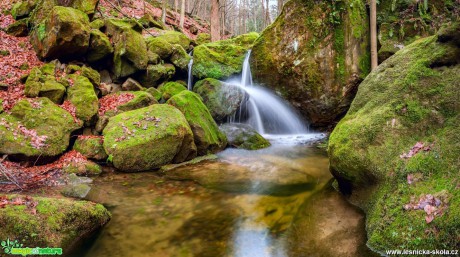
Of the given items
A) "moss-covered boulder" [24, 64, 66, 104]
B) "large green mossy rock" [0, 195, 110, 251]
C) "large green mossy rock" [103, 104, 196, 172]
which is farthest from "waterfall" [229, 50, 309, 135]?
"large green mossy rock" [0, 195, 110, 251]

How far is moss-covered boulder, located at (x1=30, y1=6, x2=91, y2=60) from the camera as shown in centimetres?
948

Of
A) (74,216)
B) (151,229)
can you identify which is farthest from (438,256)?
(74,216)

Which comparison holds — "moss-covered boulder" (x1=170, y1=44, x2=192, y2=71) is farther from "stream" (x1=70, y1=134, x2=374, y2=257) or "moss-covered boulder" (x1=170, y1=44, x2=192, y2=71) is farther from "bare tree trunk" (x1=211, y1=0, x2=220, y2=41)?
"stream" (x1=70, y1=134, x2=374, y2=257)

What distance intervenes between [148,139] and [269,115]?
6.76 meters

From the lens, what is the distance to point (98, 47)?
10641 millimetres

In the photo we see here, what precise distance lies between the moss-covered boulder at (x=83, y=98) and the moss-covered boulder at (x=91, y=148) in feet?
2.94

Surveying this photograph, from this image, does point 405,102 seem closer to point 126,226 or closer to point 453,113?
point 453,113

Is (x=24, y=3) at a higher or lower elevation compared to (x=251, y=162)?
higher

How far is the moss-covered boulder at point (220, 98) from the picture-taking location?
11484 millimetres

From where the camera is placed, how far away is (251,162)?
8.70 meters

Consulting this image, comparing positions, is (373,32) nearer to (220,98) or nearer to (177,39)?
(220,98)

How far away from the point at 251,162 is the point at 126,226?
4.58 m

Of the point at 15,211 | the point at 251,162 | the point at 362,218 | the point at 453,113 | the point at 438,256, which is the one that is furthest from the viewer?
the point at 251,162

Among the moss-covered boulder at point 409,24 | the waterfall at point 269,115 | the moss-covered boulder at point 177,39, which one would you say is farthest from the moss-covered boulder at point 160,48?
the moss-covered boulder at point 409,24
